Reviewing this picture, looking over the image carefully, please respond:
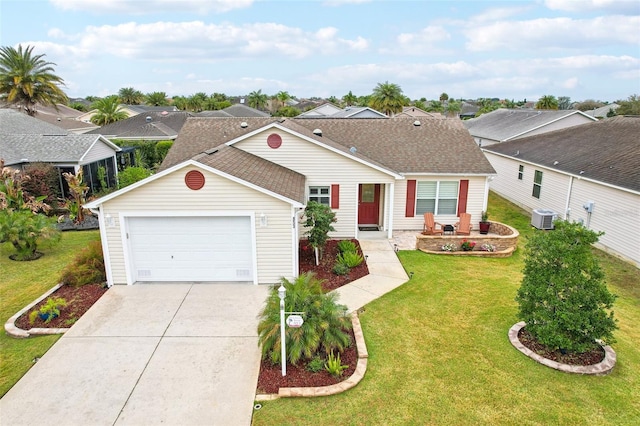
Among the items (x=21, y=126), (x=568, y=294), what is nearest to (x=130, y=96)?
(x=21, y=126)

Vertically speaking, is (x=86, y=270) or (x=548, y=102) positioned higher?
(x=548, y=102)

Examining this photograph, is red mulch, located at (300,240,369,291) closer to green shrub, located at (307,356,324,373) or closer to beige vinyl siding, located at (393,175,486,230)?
beige vinyl siding, located at (393,175,486,230)

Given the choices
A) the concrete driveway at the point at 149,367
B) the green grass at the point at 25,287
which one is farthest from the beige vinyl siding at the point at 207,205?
the green grass at the point at 25,287

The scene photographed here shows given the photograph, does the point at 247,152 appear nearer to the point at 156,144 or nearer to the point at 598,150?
the point at 598,150

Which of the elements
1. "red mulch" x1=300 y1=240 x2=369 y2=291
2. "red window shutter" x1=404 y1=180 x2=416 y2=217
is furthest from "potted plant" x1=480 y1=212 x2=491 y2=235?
"red mulch" x1=300 y1=240 x2=369 y2=291

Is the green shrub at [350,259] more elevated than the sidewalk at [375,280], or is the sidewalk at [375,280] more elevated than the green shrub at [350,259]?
the green shrub at [350,259]

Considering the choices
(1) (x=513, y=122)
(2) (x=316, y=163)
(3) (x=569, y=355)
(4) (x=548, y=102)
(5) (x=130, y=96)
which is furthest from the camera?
(5) (x=130, y=96)

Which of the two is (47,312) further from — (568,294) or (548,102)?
(548,102)

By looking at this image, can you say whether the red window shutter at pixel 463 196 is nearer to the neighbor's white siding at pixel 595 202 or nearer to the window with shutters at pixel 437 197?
the window with shutters at pixel 437 197
